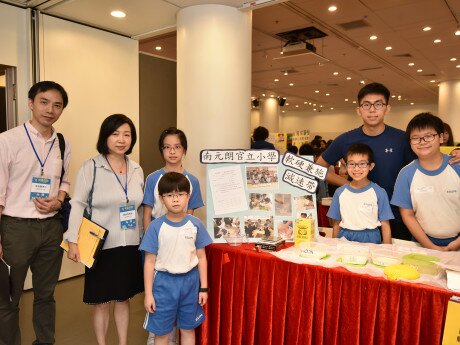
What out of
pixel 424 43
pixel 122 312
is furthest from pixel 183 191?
pixel 424 43

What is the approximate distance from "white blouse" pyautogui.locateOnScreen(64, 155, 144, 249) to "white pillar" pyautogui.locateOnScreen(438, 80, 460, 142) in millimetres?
11295

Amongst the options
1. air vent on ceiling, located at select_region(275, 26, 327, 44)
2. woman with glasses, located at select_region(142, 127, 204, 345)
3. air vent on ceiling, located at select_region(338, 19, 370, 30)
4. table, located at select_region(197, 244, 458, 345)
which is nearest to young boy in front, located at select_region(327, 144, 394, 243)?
table, located at select_region(197, 244, 458, 345)

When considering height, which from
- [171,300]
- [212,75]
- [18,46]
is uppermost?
[18,46]

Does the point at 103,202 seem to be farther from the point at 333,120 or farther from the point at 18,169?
the point at 333,120

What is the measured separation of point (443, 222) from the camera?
6.62 ft

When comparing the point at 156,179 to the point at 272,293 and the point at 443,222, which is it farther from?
the point at 443,222

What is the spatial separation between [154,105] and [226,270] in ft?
12.8

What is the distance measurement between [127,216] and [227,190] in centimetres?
62

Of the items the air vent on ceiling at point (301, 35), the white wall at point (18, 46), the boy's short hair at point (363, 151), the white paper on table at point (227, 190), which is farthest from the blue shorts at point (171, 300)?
the air vent on ceiling at point (301, 35)

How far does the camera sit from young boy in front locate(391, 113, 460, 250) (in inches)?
78.2

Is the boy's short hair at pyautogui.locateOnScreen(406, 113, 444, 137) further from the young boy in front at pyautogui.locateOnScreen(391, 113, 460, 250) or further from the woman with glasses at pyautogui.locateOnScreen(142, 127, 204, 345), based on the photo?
the woman with glasses at pyautogui.locateOnScreen(142, 127, 204, 345)

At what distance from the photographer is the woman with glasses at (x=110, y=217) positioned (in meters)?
2.11

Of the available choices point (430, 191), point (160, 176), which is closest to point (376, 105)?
point (430, 191)

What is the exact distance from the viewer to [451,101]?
10914mm
